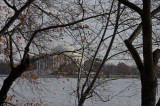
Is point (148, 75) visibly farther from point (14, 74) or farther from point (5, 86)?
point (5, 86)

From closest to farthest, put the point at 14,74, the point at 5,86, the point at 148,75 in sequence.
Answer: the point at 148,75
the point at 14,74
the point at 5,86

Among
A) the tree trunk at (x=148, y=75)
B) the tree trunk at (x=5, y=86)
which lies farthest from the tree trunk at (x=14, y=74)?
the tree trunk at (x=148, y=75)

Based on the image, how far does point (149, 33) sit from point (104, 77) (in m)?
3.93

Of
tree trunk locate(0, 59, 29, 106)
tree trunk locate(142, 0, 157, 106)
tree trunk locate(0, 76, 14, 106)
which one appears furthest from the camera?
tree trunk locate(0, 76, 14, 106)

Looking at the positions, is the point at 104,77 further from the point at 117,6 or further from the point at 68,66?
the point at 117,6

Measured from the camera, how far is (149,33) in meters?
2.69

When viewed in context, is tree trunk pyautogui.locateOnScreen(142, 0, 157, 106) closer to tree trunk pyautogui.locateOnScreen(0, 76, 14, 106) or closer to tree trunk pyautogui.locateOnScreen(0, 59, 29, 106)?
tree trunk pyautogui.locateOnScreen(0, 59, 29, 106)

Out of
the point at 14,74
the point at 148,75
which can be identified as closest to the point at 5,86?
the point at 14,74

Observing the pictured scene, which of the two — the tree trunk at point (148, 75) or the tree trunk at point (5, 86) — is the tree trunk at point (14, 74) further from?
the tree trunk at point (148, 75)

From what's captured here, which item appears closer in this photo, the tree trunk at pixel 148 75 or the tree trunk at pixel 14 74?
the tree trunk at pixel 148 75

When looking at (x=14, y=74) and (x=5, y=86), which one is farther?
(x=5, y=86)

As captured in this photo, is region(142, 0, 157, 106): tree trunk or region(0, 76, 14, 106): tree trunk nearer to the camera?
region(142, 0, 157, 106): tree trunk

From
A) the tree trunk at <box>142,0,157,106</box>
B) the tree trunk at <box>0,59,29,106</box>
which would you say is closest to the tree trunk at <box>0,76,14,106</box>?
the tree trunk at <box>0,59,29,106</box>

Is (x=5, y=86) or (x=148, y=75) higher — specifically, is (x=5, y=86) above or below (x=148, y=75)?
below
